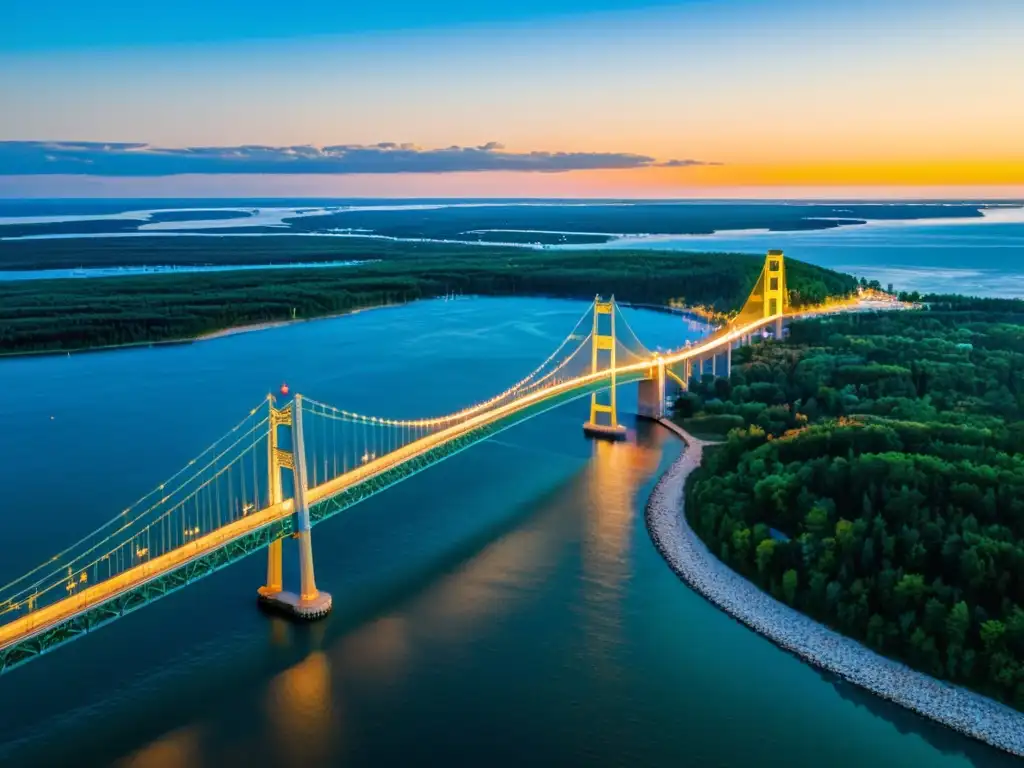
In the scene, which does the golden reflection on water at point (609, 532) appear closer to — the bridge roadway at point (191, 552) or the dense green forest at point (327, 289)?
the bridge roadway at point (191, 552)

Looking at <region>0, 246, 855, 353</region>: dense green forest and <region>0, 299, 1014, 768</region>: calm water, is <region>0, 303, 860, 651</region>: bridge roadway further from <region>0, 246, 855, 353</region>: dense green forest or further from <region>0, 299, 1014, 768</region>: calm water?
<region>0, 246, 855, 353</region>: dense green forest

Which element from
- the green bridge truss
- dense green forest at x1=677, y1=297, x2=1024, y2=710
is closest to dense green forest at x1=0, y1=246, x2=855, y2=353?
dense green forest at x1=677, y1=297, x2=1024, y2=710

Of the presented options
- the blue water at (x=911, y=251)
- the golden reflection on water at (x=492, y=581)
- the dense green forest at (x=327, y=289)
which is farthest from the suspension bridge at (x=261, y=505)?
the blue water at (x=911, y=251)

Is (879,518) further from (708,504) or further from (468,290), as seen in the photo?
(468,290)

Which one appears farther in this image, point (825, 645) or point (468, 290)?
point (468, 290)

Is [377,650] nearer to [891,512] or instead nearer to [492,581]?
[492,581]

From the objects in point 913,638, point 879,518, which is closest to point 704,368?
point 879,518
